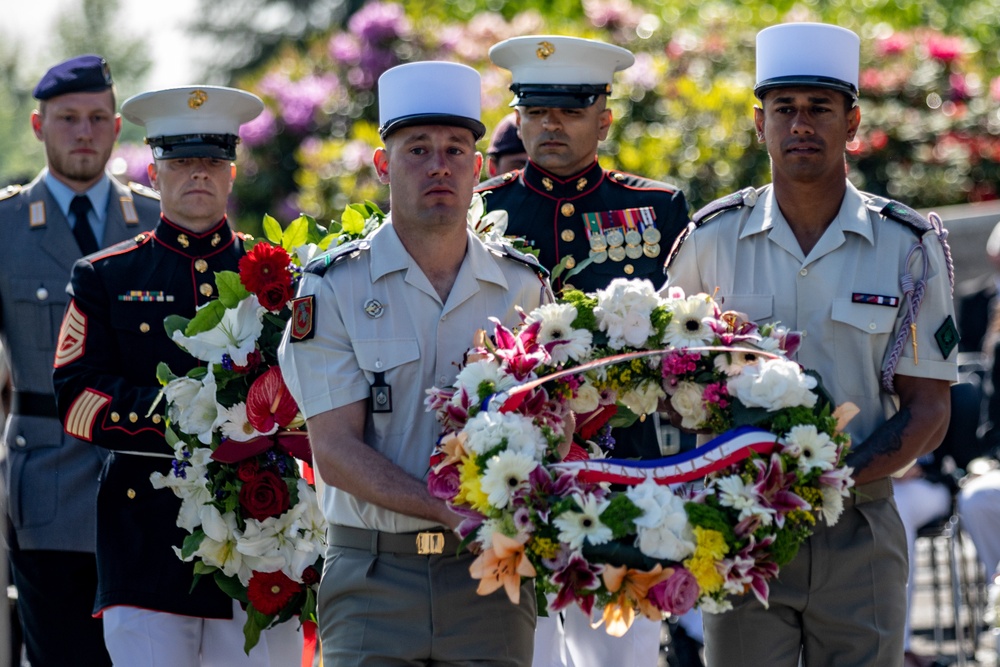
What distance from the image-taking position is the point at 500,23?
15094 mm

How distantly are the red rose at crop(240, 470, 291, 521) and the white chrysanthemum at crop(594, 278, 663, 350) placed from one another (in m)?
1.66

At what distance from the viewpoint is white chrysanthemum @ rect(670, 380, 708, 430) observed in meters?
4.44

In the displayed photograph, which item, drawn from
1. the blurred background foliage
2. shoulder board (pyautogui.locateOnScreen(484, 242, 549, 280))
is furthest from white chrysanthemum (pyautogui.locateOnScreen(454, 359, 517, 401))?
the blurred background foliage

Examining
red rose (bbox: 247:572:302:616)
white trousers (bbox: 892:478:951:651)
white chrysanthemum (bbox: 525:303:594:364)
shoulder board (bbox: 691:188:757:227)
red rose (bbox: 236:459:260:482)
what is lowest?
red rose (bbox: 247:572:302:616)

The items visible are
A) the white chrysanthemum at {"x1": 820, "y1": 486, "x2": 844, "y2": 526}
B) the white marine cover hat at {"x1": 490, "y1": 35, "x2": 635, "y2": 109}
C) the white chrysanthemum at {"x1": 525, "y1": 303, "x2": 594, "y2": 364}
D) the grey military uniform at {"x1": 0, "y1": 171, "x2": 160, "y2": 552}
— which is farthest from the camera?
the grey military uniform at {"x1": 0, "y1": 171, "x2": 160, "y2": 552}

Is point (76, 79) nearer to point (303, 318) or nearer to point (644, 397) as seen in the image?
point (303, 318)

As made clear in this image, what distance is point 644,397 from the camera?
4.54 metres

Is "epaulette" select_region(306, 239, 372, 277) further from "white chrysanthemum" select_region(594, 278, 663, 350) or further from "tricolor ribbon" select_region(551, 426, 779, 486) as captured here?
"tricolor ribbon" select_region(551, 426, 779, 486)

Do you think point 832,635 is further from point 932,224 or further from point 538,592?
point 932,224

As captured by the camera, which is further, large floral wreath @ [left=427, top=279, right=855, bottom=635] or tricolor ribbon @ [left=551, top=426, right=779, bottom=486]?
tricolor ribbon @ [left=551, top=426, right=779, bottom=486]

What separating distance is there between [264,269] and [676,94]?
7.26m

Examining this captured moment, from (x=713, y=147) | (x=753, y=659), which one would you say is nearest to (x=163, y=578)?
(x=753, y=659)

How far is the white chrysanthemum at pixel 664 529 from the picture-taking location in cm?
393

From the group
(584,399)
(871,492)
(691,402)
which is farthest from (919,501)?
(584,399)
